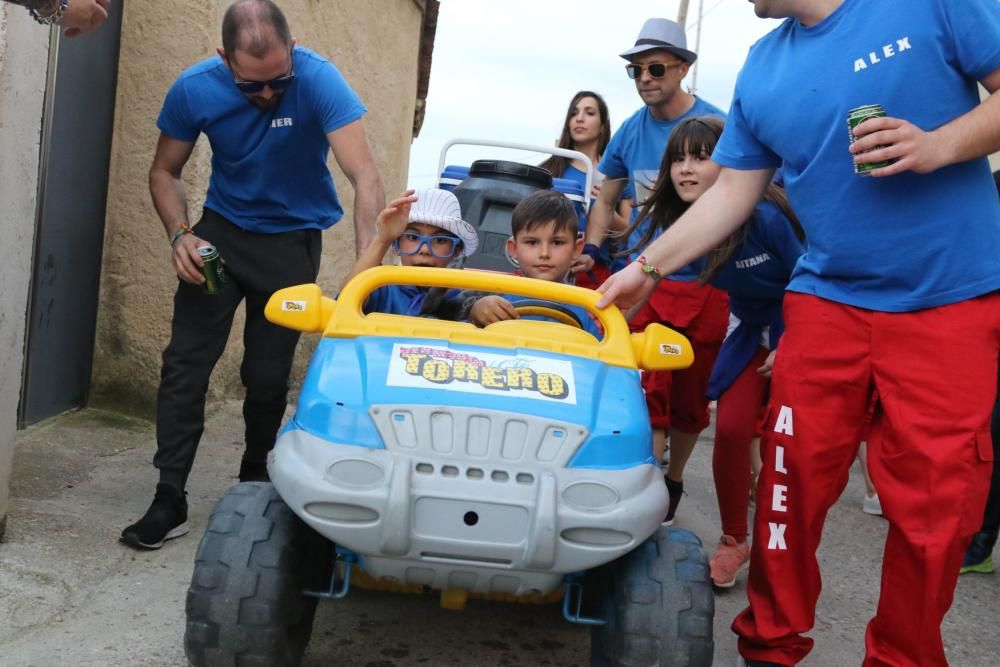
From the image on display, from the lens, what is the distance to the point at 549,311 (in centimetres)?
355

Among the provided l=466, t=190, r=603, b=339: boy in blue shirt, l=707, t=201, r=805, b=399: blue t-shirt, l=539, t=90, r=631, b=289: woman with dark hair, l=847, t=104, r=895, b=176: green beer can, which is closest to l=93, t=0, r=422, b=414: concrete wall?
l=539, t=90, r=631, b=289: woman with dark hair

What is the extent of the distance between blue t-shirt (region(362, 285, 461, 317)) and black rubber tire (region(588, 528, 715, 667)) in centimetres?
141

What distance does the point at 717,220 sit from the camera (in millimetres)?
3311

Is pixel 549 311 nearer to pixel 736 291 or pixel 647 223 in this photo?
pixel 736 291

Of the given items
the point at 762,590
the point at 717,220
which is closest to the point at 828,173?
the point at 717,220

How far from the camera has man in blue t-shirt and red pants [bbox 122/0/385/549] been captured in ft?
13.0

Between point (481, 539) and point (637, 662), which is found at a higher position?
point (481, 539)

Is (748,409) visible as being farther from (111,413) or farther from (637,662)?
(111,413)

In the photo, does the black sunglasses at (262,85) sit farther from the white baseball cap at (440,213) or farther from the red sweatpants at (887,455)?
the red sweatpants at (887,455)

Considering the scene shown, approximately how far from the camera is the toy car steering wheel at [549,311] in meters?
3.53

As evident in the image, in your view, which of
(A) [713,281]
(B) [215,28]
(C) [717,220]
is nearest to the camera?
(C) [717,220]

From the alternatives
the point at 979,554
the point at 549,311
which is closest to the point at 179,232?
the point at 549,311

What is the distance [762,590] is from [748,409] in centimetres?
121

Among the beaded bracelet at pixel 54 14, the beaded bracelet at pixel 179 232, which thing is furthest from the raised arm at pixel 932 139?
the beaded bracelet at pixel 179 232
